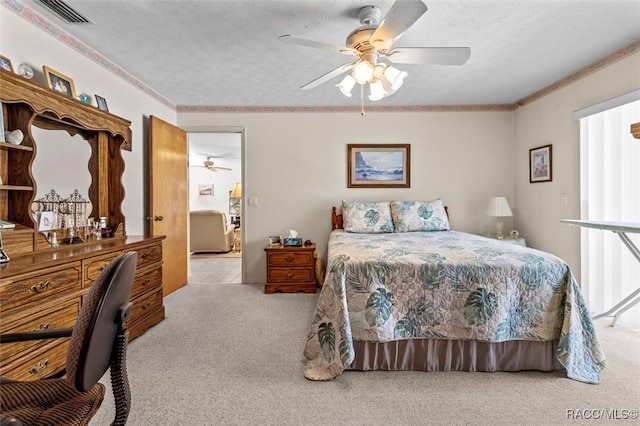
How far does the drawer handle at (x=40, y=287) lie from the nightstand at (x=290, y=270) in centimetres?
214

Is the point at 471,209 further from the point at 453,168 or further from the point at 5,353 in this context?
the point at 5,353

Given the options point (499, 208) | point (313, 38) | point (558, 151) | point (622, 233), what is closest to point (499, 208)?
point (499, 208)

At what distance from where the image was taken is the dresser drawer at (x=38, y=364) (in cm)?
139

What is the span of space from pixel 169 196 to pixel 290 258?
5.19ft

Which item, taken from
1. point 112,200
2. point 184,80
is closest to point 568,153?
point 184,80

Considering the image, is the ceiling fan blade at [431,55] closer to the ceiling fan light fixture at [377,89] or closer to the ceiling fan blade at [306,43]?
the ceiling fan light fixture at [377,89]

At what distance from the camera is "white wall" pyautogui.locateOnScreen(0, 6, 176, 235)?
1.94 meters

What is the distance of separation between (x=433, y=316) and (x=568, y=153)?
8.29ft

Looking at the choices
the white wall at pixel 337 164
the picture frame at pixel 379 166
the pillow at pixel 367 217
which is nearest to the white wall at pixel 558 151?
the white wall at pixel 337 164

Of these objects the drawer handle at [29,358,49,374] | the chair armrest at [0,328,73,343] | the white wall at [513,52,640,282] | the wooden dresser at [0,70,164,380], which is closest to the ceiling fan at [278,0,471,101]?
the wooden dresser at [0,70,164,380]

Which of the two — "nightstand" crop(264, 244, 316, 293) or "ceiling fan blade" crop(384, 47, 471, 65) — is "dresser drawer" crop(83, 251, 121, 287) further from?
"ceiling fan blade" crop(384, 47, 471, 65)

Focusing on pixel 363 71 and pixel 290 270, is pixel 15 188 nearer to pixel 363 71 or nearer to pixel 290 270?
pixel 363 71

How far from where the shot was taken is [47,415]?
896 millimetres

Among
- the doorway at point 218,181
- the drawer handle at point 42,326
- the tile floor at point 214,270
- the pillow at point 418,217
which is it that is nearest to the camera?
the drawer handle at point 42,326
